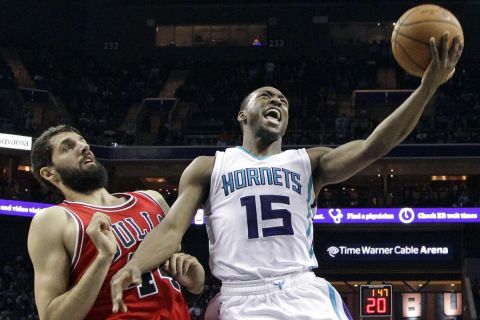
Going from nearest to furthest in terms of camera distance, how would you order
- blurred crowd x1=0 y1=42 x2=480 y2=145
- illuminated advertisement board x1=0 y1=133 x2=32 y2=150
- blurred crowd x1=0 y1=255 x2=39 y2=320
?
1. blurred crowd x1=0 y1=255 x2=39 y2=320
2. illuminated advertisement board x1=0 y1=133 x2=32 y2=150
3. blurred crowd x1=0 y1=42 x2=480 y2=145

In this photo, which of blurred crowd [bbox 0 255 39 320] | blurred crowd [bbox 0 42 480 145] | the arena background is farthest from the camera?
blurred crowd [bbox 0 42 480 145]

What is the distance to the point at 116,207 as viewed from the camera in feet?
14.4

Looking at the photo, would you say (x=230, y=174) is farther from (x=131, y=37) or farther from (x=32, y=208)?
(x=131, y=37)

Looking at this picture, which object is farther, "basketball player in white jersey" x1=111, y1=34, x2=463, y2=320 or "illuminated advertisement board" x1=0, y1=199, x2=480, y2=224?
"illuminated advertisement board" x1=0, y1=199, x2=480, y2=224

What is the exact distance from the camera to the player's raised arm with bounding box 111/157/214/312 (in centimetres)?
388

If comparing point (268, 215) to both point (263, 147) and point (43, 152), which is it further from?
point (43, 152)

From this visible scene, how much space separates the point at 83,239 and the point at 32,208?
65.3 feet

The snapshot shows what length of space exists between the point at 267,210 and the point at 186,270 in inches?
20.8

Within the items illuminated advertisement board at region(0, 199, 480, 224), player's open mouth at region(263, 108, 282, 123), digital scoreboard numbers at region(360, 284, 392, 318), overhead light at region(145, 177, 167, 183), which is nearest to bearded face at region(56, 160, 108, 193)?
player's open mouth at region(263, 108, 282, 123)

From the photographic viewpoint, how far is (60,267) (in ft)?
13.3

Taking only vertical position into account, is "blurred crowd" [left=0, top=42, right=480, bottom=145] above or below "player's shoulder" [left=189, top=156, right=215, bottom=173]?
above

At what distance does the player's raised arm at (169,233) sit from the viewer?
12.7ft

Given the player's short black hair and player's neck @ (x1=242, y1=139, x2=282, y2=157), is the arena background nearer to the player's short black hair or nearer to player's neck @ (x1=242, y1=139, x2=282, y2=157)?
player's neck @ (x1=242, y1=139, x2=282, y2=157)

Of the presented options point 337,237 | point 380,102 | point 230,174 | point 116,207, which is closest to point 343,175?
point 230,174
